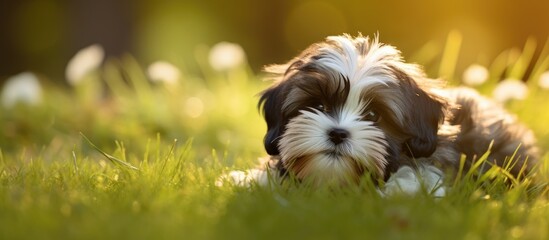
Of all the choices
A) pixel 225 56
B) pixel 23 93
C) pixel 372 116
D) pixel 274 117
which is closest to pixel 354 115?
pixel 372 116

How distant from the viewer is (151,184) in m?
4.46

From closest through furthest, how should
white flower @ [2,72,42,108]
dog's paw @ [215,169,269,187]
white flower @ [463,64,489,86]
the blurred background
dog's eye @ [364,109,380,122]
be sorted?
dog's paw @ [215,169,269,187]
dog's eye @ [364,109,380,122]
white flower @ [463,64,489,86]
white flower @ [2,72,42,108]
the blurred background

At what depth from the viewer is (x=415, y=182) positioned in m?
4.74

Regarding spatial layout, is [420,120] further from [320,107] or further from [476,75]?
[476,75]

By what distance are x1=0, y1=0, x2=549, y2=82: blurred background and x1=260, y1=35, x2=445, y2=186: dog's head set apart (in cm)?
1165

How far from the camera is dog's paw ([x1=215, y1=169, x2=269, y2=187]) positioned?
183 inches

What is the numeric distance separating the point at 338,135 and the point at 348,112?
236 millimetres

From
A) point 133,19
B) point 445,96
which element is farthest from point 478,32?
point 445,96

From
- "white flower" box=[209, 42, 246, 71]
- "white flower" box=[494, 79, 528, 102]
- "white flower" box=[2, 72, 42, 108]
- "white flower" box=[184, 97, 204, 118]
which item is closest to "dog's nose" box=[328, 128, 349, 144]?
"white flower" box=[494, 79, 528, 102]

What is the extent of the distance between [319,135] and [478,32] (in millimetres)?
14231

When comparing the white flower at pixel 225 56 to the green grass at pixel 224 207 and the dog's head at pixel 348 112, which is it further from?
the dog's head at pixel 348 112

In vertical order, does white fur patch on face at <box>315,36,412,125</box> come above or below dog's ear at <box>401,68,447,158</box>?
above

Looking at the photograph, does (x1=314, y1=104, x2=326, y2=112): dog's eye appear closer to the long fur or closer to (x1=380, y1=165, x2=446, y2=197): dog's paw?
the long fur

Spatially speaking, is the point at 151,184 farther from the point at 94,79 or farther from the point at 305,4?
the point at 305,4
